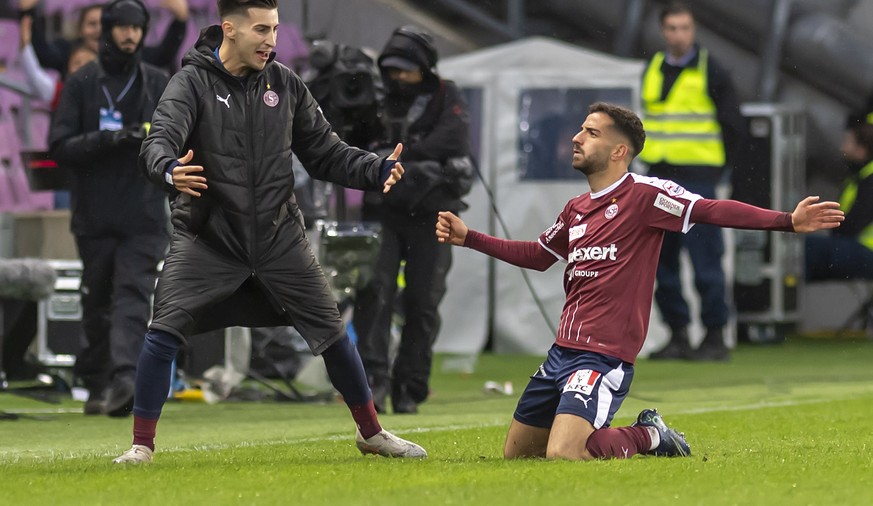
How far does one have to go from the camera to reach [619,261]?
6426 mm

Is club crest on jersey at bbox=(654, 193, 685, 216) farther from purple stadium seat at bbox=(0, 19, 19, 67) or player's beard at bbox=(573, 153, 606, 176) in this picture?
purple stadium seat at bbox=(0, 19, 19, 67)

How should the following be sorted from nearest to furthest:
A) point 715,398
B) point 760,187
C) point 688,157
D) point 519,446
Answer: point 519,446
point 715,398
point 688,157
point 760,187

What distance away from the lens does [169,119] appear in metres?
6.04

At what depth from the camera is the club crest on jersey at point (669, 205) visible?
6.33 metres

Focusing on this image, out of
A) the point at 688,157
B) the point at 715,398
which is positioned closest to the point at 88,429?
the point at 715,398

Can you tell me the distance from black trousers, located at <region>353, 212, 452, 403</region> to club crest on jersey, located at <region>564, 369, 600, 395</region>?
2.99 metres

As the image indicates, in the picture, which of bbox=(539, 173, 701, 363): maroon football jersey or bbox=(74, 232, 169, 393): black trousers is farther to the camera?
bbox=(74, 232, 169, 393): black trousers

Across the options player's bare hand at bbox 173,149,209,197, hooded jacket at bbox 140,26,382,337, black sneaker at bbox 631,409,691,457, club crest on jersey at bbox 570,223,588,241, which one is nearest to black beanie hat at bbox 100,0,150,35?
hooded jacket at bbox 140,26,382,337

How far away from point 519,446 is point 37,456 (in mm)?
1927

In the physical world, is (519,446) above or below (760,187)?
below

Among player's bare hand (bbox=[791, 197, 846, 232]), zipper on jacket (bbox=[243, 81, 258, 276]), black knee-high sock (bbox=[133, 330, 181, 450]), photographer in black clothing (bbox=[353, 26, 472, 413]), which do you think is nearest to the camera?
player's bare hand (bbox=[791, 197, 846, 232])

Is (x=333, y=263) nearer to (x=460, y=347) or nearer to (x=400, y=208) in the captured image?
(x=400, y=208)

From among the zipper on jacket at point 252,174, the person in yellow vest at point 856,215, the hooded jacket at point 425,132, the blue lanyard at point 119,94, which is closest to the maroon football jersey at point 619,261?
the zipper on jacket at point 252,174

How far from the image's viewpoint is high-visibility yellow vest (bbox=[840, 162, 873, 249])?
14951mm
